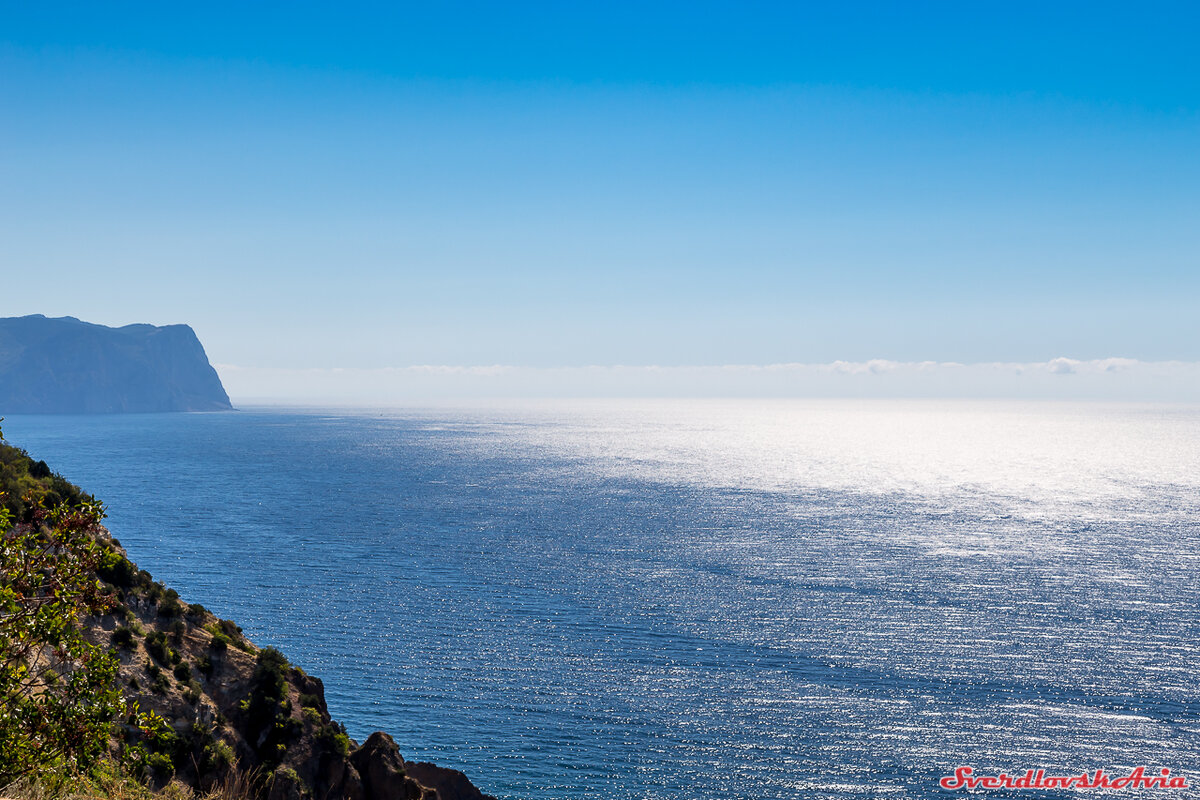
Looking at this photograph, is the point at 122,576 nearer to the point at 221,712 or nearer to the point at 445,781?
the point at 221,712

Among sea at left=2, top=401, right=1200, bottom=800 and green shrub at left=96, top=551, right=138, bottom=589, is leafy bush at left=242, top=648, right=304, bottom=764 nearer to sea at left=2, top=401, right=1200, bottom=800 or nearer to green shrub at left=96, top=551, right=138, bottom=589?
green shrub at left=96, top=551, right=138, bottom=589

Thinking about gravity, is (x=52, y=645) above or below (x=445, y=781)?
above

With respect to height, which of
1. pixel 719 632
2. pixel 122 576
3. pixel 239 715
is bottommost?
pixel 719 632

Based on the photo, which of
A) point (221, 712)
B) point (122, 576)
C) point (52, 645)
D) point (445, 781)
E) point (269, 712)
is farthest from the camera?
point (122, 576)

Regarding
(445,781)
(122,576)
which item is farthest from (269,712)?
(122,576)

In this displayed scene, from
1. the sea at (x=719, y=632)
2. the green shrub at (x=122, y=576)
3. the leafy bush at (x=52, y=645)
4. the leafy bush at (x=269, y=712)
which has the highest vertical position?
the leafy bush at (x=52, y=645)

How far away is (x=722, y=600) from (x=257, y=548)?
66.8 m

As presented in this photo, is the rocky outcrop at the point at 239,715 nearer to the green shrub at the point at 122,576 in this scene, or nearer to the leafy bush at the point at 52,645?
the green shrub at the point at 122,576

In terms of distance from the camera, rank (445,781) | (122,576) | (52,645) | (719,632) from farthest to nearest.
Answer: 1. (719,632)
2. (122,576)
3. (445,781)
4. (52,645)

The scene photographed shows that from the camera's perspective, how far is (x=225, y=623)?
45.4 metres

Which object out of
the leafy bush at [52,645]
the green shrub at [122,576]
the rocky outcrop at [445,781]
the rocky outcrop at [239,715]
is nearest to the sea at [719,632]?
the rocky outcrop at [445,781]

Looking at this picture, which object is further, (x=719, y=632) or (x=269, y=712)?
(x=719, y=632)

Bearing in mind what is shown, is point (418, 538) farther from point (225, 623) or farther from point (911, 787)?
point (911, 787)

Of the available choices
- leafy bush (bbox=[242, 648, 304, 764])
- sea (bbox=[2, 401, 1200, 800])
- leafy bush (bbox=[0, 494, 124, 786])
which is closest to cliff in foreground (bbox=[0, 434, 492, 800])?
leafy bush (bbox=[242, 648, 304, 764])
